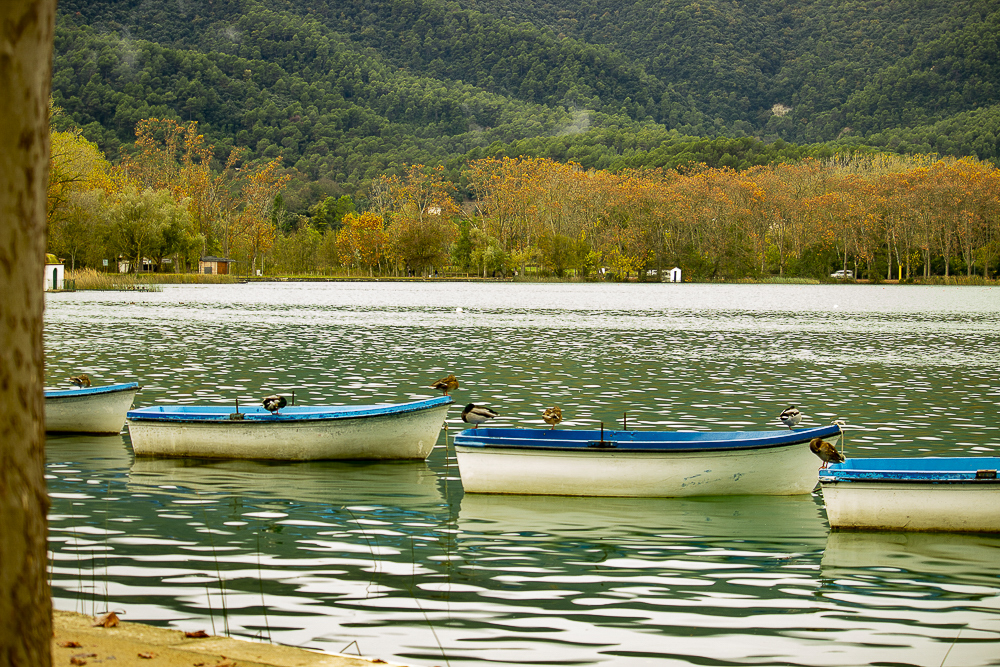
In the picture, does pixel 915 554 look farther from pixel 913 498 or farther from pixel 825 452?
pixel 825 452

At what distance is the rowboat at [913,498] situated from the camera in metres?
12.2

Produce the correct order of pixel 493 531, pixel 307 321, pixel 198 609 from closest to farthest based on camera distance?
pixel 198 609
pixel 493 531
pixel 307 321

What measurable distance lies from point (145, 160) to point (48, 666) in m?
141

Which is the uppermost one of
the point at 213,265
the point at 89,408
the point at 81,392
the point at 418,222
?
the point at 418,222

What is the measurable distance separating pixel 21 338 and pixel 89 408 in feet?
50.4

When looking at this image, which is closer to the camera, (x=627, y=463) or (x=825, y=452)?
(x=825, y=452)

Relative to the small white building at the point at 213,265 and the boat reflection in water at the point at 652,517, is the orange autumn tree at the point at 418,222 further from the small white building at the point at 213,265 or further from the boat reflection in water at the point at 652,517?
the boat reflection in water at the point at 652,517

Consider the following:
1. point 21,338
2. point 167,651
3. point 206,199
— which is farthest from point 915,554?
point 206,199

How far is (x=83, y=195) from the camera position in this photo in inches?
3666

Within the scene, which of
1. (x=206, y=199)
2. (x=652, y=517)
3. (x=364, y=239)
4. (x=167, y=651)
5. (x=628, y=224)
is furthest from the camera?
(x=364, y=239)

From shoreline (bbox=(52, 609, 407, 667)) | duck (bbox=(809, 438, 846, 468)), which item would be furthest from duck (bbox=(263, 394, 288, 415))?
shoreline (bbox=(52, 609, 407, 667))

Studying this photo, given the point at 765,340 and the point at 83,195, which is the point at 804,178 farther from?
the point at 765,340

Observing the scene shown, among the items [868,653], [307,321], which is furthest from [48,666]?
[307,321]

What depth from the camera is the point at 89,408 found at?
61.9 feet
